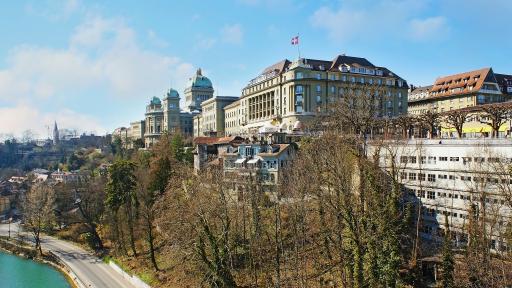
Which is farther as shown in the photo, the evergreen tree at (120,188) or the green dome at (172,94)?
the green dome at (172,94)

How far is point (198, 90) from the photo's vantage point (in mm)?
131625

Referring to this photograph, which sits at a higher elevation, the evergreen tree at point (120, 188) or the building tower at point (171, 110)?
the building tower at point (171, 110)

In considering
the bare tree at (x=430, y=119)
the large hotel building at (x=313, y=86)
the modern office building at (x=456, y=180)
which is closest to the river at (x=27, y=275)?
the large hotel building at (x=313, y=86)

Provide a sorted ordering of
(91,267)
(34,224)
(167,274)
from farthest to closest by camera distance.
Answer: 1. (34,224)
2. (91,267)
3. (167,274)

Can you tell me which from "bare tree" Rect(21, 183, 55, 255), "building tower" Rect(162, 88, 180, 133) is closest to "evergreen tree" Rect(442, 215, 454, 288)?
"bare tree" Rect(21, 183, 55, 255)

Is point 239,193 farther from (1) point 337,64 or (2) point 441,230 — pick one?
(1) point 337,64

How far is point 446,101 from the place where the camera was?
238 ft

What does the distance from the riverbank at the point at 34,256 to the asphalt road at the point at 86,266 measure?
1.98 feet

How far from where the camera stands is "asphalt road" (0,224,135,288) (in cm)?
3988

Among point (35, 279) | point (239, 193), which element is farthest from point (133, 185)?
point (239, 193)

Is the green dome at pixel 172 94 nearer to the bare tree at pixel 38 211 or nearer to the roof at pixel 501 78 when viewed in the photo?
the bare tree at pixel 38 211

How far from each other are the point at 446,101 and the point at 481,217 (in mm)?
→ 50358

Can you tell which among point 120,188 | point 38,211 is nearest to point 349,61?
point 120,188

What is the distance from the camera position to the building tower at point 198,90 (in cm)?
13076
